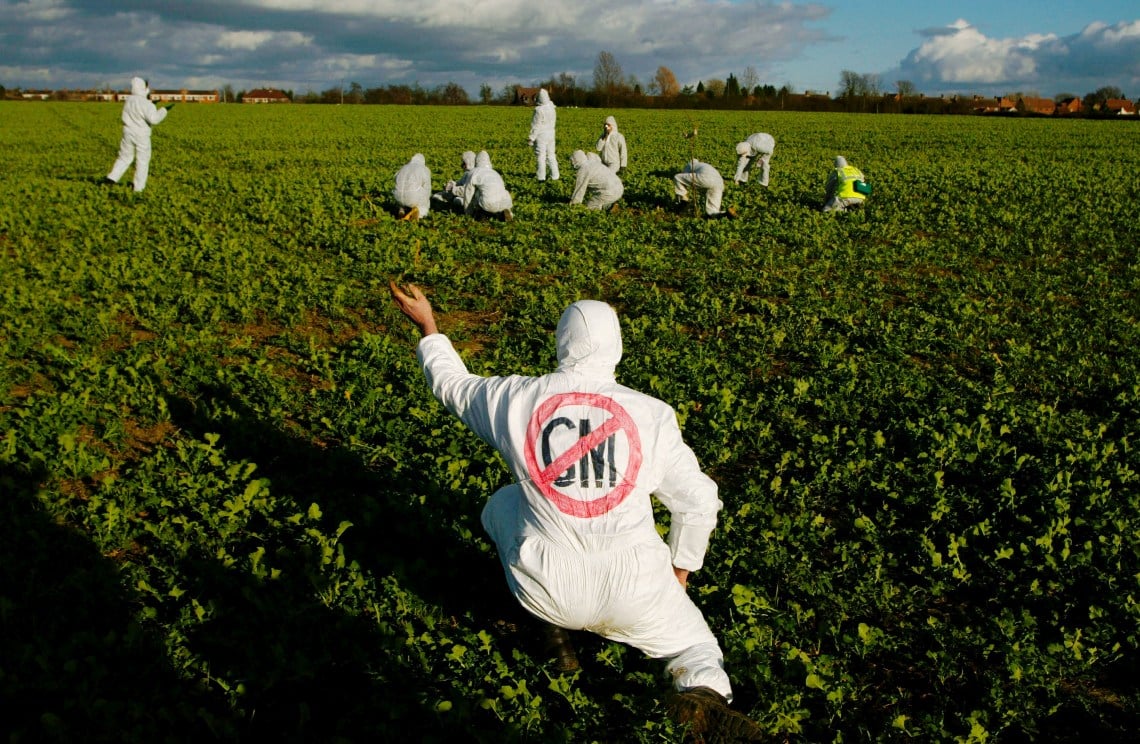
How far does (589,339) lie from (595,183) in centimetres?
1132

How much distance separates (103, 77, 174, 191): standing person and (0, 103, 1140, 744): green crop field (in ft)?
10.9

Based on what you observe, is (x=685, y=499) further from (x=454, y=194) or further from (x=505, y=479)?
(x=454, y=194)

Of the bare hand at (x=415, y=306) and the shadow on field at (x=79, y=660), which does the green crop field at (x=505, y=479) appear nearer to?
the shadow on field at (x=79, y=660)

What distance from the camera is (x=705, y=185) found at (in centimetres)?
1316

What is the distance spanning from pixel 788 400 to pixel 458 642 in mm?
3688

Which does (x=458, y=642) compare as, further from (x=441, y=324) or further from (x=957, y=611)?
(x=441, y=324)

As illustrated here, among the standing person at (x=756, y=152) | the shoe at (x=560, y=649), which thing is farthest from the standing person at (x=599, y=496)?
the standing person at (x=756, y=152)

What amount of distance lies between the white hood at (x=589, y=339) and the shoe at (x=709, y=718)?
4.42 ft

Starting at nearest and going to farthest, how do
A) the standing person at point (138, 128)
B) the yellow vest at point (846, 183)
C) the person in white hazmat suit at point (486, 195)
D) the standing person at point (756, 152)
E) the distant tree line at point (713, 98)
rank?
the person in white hazmat suit at point (486, 195) < the yellow vest at point (846, 183) < the standing person at point (138, 128) < the standing person at point (756, 152) < the distant tree line at point (713, 98)

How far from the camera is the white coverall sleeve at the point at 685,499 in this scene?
10.1 ft

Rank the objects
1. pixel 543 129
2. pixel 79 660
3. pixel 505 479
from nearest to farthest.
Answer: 1. pixel 79 660
2. pixel 505 479
3. pixel 543 129

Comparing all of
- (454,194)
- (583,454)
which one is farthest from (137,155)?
(583,454)

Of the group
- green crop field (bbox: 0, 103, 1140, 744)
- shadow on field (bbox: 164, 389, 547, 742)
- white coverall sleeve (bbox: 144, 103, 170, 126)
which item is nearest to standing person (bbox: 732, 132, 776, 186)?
green crop field (bbox: 0, 103, 1140, 744)

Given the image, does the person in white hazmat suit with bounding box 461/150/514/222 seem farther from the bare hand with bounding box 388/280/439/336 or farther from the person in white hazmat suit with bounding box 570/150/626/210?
the bare hand with bounding box 388/280/439/336
